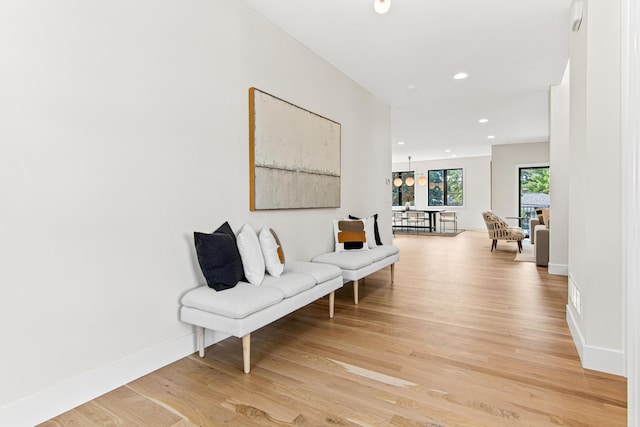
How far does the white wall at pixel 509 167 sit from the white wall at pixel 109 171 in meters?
9.41

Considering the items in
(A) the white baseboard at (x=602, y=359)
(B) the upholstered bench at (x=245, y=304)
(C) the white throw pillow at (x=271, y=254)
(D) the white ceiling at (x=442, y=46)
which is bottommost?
(A) the white baseboard at (x=602, y=359)

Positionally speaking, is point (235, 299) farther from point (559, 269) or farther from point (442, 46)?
point (559, 269)

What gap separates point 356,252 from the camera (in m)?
3.95

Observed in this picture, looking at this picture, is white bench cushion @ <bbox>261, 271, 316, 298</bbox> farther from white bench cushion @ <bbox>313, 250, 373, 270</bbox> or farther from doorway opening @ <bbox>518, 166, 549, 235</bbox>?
doorway opening @ <bbox>518, 166, 549, 235</bbox>

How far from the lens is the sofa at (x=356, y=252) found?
3527 mm

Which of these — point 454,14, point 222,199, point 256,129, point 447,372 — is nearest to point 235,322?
point 222,199

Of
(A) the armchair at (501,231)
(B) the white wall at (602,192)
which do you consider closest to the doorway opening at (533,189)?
(A) the armchair at (501,231)

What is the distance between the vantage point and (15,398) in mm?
1604

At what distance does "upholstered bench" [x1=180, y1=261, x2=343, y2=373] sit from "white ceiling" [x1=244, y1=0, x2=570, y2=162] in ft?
7.70

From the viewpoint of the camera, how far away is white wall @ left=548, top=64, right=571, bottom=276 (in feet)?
16.3

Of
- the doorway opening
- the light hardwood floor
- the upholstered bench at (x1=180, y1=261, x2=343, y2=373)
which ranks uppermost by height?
the doorway opening

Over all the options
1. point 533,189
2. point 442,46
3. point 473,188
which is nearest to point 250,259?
point 442,46

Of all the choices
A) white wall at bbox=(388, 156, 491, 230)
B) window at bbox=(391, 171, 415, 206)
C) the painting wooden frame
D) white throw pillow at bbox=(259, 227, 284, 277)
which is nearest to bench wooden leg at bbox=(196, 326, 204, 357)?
white throw pillow at bbox=(259, 227, 284, 277)

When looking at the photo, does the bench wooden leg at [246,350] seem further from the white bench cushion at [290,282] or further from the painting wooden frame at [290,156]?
the painting wooden frame at [290,156]
